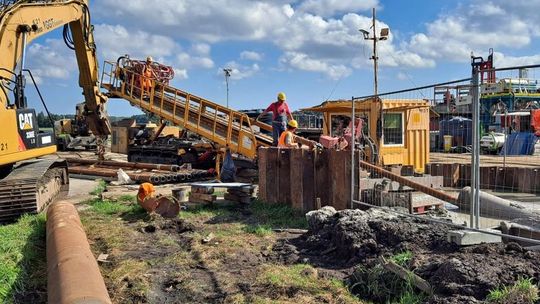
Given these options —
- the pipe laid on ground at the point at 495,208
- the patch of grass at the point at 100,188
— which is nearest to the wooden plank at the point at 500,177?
the pipe laid on ground at the point at 495,208

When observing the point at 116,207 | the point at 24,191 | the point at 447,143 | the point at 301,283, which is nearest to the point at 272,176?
the point at 116,207

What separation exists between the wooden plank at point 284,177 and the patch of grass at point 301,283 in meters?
3.85

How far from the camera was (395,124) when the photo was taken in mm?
14500

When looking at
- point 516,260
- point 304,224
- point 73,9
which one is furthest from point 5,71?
point 516,260

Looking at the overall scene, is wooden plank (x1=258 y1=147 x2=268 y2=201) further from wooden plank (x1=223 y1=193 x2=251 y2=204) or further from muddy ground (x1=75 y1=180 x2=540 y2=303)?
muddy ground (x1=75 y1=180 x2=540 y2=303)

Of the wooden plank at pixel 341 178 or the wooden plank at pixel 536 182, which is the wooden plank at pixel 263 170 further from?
the wooden plank at pixel 536 182

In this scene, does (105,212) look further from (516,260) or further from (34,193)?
(516,260)

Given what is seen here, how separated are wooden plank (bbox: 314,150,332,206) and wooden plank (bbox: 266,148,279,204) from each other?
117cm

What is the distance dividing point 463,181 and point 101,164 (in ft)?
A: 40.4

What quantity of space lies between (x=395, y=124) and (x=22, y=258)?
10.6m

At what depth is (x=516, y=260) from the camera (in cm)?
517

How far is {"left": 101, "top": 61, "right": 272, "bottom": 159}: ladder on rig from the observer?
15.6 m

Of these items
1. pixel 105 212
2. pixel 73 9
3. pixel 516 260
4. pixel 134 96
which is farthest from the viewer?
pixel 134 96

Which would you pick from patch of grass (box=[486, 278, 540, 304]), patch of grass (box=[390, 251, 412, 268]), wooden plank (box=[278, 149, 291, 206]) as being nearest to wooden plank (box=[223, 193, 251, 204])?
wooden plank (box=[278, 149, 291, 206])
